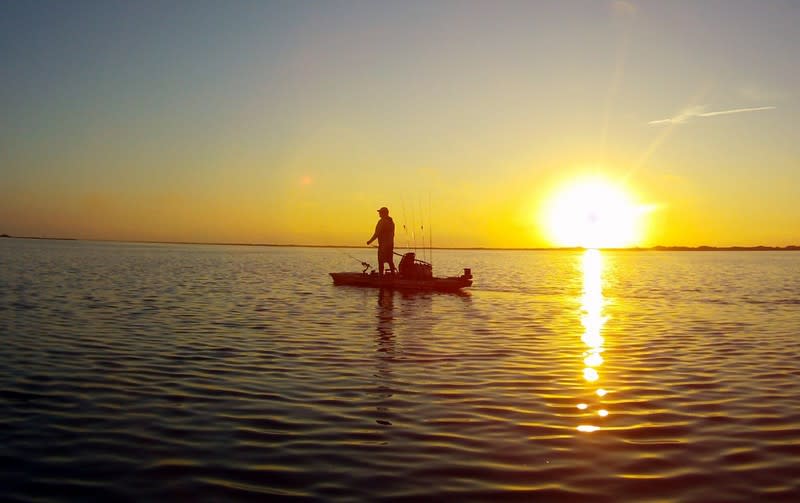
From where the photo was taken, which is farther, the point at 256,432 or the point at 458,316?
the point at 458,316

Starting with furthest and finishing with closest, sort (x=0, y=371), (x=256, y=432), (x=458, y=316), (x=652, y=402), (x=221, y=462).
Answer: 1. (x=458, y=316)
2. (x=0, y=371)
3. (x=652, y=402)
4. (x=256, y=432)
5. (x=221, y=462)

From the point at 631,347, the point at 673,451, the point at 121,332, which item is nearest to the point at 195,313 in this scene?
the point at 121,332

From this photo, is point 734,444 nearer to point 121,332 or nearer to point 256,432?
point 256,432

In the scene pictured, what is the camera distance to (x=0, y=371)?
11.0 meters

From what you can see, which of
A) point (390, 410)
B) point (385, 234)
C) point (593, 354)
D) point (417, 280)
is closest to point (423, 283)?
point (417, 280)

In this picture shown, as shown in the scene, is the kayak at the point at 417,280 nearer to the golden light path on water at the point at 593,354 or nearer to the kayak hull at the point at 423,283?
the kayak hull at the point at 423,283

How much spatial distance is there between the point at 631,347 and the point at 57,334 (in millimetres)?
13618

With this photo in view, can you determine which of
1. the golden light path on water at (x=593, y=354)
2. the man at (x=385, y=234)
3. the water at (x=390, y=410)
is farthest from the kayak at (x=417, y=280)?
the water at (x=390, y=410)

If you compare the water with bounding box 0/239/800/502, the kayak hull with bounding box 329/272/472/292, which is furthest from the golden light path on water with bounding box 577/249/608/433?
the kayak hull with bounding box 329/272/472/292

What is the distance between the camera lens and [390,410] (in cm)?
908

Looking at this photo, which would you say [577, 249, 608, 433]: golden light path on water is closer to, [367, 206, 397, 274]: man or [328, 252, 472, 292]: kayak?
[328, 252, 472, 292]: kayak

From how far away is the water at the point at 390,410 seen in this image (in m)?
6.27

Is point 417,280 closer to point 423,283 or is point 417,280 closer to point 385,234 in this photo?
point 423,283

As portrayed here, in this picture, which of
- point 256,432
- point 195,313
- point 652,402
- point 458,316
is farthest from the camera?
point 458,316
